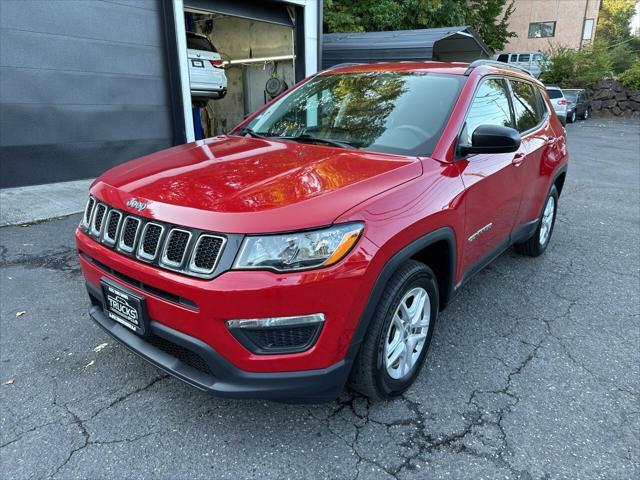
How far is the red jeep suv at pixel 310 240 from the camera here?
1.91 m

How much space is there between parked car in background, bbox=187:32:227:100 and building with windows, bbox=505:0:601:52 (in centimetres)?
3106

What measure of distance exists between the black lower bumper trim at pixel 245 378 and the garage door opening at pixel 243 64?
9480mm

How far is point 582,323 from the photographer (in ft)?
11.4

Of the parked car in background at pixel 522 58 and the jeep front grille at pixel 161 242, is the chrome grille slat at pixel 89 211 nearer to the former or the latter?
the jeep front grille at pixel 161 242

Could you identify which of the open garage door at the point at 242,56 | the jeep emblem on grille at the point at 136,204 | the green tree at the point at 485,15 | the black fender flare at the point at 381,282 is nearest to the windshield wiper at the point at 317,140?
the black fender flare at the point at 381,282

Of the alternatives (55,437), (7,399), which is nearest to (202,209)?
(55,437)

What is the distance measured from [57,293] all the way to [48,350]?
0.90 meters

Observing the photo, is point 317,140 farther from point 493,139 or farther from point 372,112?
point 493,139

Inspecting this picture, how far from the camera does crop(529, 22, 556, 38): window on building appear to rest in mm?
34278

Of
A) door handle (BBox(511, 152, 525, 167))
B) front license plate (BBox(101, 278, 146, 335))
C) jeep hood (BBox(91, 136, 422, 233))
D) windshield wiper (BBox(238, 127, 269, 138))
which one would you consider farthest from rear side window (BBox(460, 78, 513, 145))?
front license plate (BBox(101, 278, 146, 335))

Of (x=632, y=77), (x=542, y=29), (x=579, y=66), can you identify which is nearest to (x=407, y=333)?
(x=632, y=77)

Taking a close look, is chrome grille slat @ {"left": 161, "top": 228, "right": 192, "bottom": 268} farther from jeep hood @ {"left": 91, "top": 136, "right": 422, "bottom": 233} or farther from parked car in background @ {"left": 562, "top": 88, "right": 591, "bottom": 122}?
parked car in background @ {"left": 562, "top": 88, "right": 591, "bottom": 122}

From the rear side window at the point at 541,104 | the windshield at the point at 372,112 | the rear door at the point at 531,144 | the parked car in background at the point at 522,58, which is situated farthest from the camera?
the parked car in background at the point at 522,58

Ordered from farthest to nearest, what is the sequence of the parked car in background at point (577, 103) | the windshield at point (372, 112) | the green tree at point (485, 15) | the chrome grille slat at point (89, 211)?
the green tree at point (485, 15), the parked car in background at point (577, 103), the windshield at point (372, 112), the chrome grille slat at point (89, 211)
